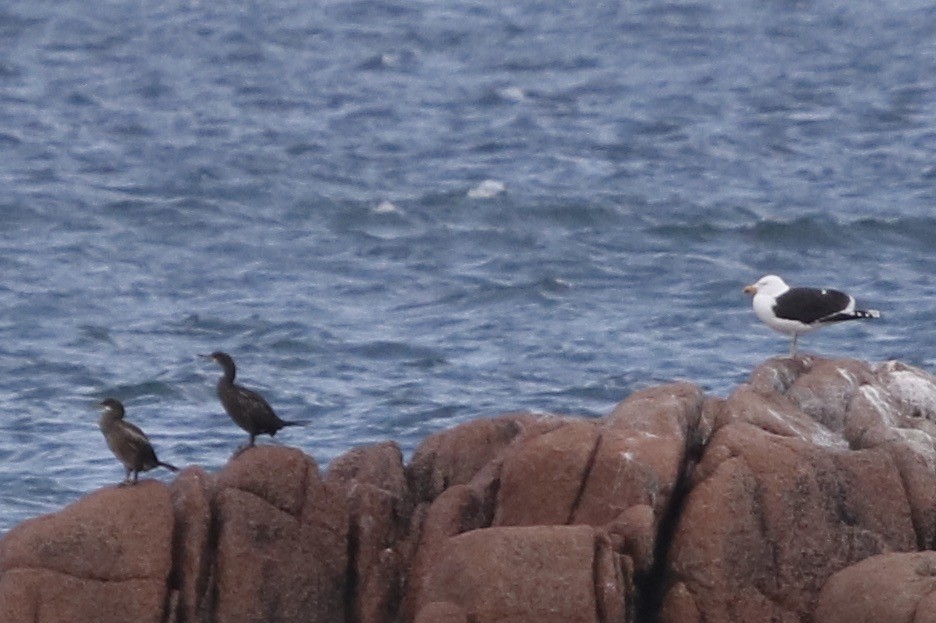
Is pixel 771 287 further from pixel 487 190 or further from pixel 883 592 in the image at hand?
pixel 487 190

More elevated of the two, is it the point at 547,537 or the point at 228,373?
the point at 228,373

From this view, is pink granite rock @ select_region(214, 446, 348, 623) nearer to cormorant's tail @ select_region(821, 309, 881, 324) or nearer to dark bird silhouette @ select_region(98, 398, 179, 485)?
dark bird silhouette @ select_region(98, 398, 179, 485)

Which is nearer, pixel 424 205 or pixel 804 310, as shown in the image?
pixel 804 310

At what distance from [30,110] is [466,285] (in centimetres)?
1472

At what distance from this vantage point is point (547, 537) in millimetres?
12859

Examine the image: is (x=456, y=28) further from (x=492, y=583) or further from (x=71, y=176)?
(x=492, y=583)

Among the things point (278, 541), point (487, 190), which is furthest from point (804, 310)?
point (487, 190)

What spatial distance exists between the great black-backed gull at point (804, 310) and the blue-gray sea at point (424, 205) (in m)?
5.22

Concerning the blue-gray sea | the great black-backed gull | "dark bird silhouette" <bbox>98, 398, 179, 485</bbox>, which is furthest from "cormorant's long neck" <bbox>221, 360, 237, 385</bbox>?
the great black-backed gull

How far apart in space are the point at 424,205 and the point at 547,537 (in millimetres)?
21958

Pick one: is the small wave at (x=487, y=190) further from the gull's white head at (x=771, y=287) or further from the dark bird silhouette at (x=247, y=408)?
the dark bird silhouette at (x=247, y=408)

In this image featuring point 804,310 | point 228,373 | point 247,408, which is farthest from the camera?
point 804,310

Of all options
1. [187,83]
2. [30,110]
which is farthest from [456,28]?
[30,110]

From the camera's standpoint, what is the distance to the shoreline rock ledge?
1277 cm
